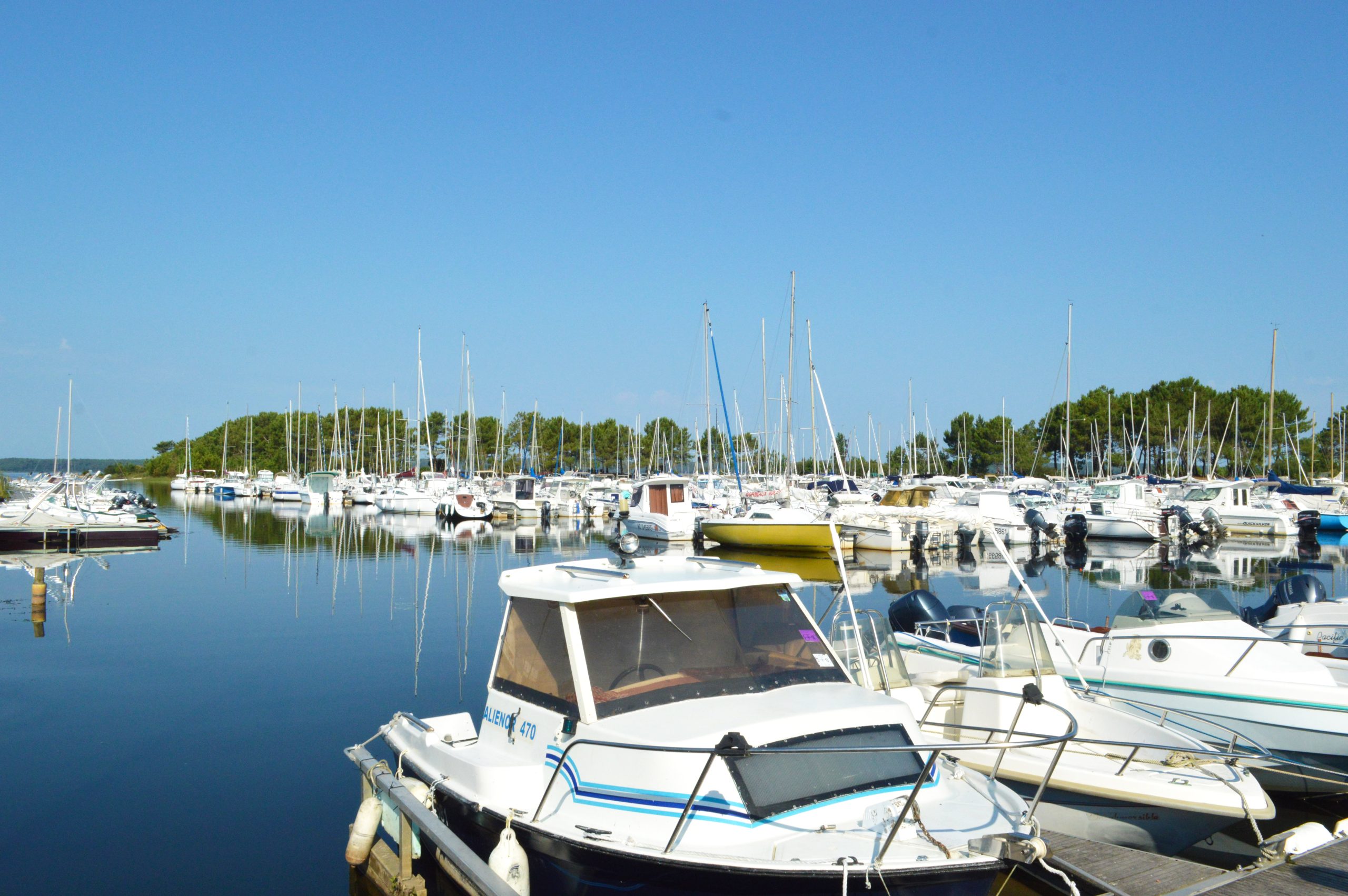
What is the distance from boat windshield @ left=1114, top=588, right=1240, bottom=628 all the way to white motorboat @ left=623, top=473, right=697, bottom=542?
105ft

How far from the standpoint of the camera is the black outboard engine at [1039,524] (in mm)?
43281

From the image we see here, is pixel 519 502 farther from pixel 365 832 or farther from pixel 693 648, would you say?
pixel 693 648

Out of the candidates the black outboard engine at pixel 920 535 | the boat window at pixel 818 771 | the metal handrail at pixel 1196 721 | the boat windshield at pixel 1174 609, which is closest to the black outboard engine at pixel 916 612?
the boat windshield at pixel 1174 609

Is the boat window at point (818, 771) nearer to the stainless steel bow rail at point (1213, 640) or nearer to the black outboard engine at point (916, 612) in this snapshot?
the stainless steel bow rail at point (1213, 640)

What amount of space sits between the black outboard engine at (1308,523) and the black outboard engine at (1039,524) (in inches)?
535

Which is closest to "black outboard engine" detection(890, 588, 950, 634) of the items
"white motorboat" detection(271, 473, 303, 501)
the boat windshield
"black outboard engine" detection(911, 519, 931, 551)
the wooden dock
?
the boat windshield

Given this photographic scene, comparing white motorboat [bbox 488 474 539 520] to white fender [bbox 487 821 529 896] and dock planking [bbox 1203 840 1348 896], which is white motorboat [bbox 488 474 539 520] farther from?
dock planking [bbox 1203 840 1348 896]

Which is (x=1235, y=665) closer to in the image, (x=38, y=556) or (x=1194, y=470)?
(x=38, y=556)

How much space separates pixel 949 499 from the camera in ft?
190

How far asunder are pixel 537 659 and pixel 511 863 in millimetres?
1561

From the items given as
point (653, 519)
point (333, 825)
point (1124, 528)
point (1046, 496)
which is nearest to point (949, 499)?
point (1046, 496)

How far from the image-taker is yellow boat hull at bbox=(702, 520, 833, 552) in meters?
37.7

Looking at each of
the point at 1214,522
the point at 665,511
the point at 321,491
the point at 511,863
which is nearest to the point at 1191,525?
the point at 1214,522

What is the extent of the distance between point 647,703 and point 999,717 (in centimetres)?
414
